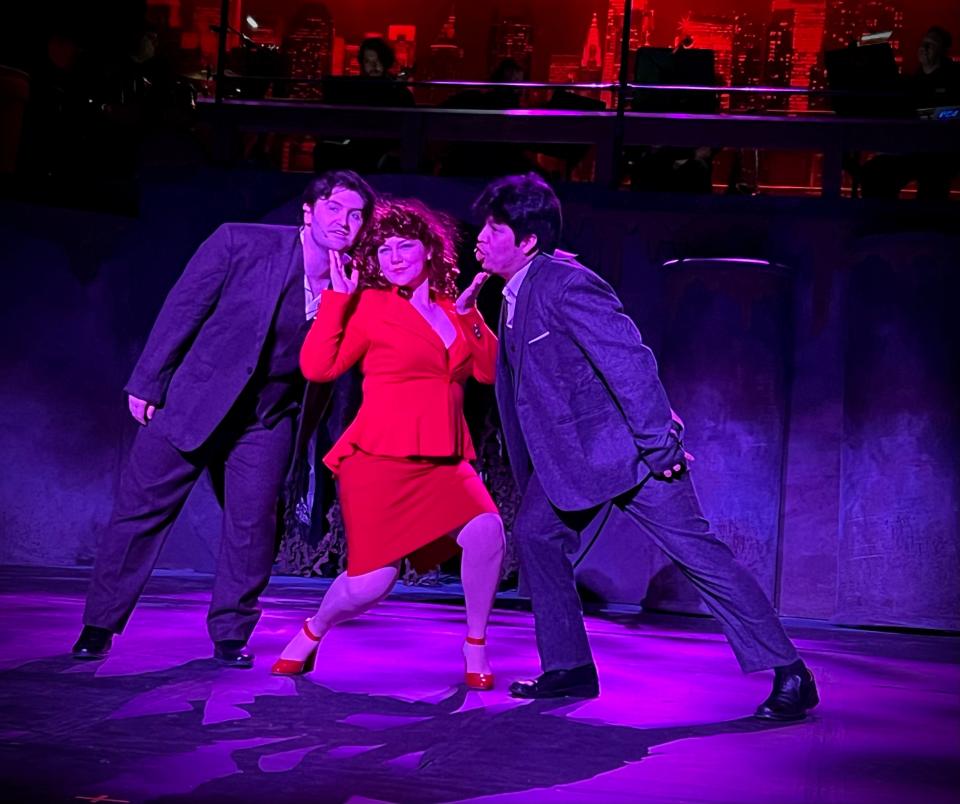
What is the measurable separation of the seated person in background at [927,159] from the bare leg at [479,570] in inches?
138

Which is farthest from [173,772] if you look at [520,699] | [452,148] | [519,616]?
[452,148]

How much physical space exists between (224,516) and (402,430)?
29.0 inches

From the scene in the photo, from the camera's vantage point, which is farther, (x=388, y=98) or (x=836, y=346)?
(x=388, y=98)

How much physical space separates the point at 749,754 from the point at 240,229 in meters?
2.20

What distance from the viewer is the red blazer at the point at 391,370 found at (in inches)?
148

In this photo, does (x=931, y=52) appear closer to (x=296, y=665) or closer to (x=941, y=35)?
(x=941, y=35)

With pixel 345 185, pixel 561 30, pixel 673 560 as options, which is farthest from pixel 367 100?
pixel 673 560

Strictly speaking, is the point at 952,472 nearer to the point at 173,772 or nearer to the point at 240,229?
the point at 240,229

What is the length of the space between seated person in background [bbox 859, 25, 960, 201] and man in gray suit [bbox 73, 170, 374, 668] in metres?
3.54

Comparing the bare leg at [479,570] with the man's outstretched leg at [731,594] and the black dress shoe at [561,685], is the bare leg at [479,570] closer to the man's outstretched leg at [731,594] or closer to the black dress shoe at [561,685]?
the black dress shoe at [561,685]

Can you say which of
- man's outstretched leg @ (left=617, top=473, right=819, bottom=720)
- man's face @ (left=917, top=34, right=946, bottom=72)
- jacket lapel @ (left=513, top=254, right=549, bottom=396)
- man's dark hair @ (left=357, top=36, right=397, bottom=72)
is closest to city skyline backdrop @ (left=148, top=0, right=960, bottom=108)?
man's dark hair @ (left=357, top=36, right=397, bottom=72)

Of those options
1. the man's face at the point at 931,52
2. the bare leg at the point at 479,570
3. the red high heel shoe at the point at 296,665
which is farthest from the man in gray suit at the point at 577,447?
the man's face at the point at 931,52

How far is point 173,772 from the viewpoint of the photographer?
8.91ft

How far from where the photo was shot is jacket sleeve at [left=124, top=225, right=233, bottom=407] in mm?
4035
